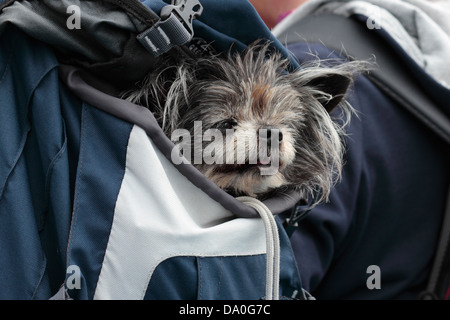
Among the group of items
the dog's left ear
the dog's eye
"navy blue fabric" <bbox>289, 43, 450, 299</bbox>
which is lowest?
"navy blue fabric" <bbox>289, 43, 450, 299</bbox>

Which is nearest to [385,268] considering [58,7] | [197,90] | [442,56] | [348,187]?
[348,187]

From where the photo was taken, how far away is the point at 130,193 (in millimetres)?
635

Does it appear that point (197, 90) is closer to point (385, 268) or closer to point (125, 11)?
point (125, 11)

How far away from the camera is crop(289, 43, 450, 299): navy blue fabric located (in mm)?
1031

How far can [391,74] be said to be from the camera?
3.57ft

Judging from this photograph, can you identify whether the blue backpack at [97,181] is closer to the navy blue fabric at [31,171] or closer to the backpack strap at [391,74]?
the navy blue fabric at [31,171]

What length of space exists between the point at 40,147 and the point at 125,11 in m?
0.21

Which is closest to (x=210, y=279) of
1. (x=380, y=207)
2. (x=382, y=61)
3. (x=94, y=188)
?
(x=94, y=188)

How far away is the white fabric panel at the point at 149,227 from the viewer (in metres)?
0.62

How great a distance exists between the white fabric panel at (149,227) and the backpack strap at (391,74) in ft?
1.64

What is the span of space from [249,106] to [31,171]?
1.19 feet

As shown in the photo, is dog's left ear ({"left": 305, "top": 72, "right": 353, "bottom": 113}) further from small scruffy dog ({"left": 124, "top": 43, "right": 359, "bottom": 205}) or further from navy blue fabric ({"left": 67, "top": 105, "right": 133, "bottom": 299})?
navy blue fabric ({"left": 67, "top": 105, "right": 133, "bottom": 299})

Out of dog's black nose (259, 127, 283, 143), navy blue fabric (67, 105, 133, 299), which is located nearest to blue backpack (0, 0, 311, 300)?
navy blue fabric (67, 105, 133, 299)

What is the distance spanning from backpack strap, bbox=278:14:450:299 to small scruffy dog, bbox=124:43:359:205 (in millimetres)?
201
